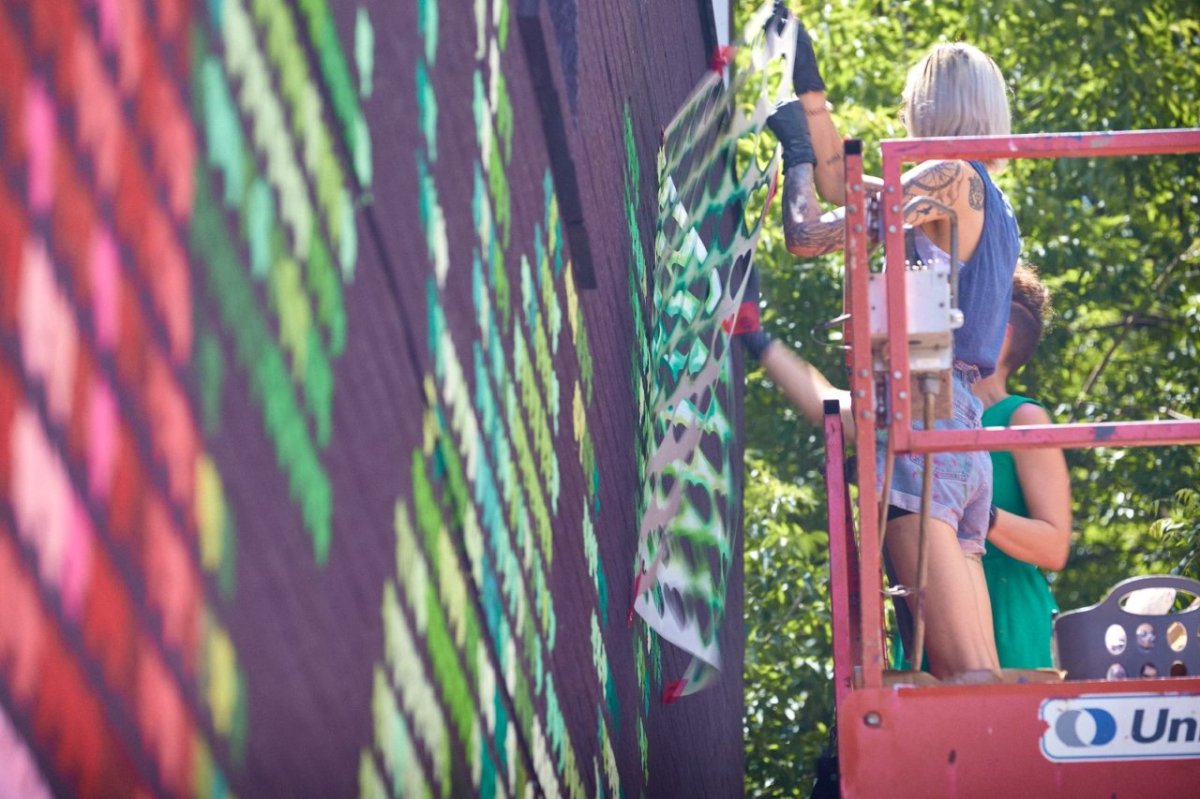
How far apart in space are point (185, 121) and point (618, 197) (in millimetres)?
3103

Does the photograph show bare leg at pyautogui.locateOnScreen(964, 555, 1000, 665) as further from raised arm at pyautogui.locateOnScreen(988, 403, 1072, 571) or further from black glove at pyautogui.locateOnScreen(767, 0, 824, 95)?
black glove at pyautogui.locateOnScreen(767, 0, 824, 95)

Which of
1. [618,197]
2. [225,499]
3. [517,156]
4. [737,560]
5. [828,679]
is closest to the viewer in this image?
[225,499]

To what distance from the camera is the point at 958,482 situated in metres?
4.13

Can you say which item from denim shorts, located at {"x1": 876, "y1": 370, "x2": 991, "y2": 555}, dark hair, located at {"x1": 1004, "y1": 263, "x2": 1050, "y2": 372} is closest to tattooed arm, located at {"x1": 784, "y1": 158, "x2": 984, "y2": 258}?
denim shorts, located at {"x1": 876, "y1": 370, "x2": 991, "y2": 555}

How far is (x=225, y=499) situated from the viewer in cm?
162

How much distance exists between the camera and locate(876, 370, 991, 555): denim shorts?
4090 millimetres

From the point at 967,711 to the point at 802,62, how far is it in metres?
2.22

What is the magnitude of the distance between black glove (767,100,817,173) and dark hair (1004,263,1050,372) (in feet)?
2.68

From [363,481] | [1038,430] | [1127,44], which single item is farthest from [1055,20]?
[363,481]

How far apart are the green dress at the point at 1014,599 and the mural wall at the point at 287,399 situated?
158 centimetres

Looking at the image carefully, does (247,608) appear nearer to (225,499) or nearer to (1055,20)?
(225,499)

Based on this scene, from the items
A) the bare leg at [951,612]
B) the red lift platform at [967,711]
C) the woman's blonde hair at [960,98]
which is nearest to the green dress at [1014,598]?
the bare leg at [951,612]

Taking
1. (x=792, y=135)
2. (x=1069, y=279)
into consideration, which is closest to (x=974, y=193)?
(x=792, y=135)

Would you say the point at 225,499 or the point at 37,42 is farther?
the point at 225,499
